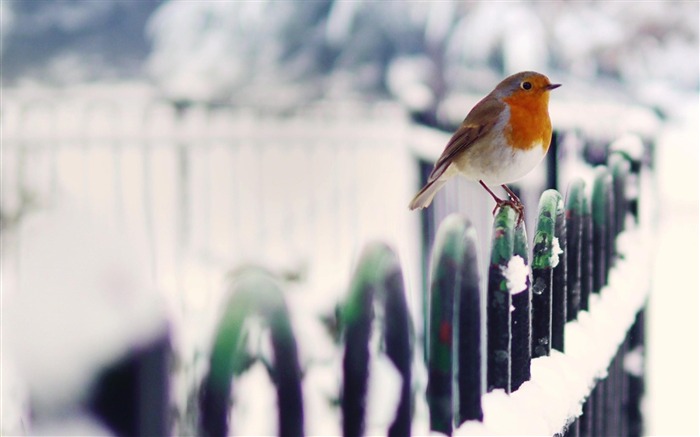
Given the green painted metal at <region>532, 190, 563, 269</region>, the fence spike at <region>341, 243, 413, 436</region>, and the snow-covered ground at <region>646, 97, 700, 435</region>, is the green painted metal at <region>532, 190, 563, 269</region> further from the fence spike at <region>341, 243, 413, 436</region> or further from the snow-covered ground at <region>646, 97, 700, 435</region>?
the snow-covered ground at <region>646, 97, 700, 435</region>

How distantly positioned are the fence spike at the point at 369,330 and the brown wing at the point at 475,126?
49 centimetres

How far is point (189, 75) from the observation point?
657cm

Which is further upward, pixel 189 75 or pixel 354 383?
pixel 189 75

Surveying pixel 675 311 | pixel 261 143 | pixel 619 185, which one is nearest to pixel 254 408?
pixel 619 185

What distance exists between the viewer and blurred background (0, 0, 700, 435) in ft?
1.37

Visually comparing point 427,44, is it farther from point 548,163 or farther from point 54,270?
point 54,270

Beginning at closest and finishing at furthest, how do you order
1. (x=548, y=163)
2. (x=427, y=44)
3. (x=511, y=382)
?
(x=511, y=382), (x=548, y=163), (x=427, y=44)

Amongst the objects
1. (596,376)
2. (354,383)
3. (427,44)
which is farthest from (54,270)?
(427,44)

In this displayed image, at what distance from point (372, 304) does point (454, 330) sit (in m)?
0.13

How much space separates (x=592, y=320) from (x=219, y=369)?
818 millimetres

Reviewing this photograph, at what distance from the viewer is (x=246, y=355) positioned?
544mm

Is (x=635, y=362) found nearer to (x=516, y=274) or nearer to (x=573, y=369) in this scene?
(x=573, y=369)

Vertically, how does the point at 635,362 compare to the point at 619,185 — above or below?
below

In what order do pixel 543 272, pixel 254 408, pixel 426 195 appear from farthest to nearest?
pixel 254 408 → pixel 426 195 → pixel 543 272
